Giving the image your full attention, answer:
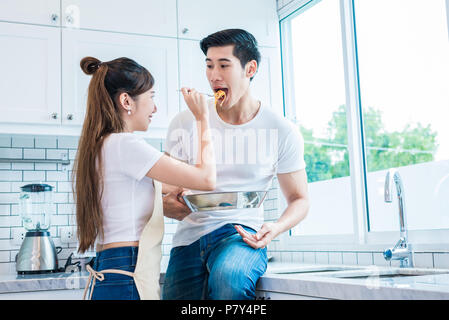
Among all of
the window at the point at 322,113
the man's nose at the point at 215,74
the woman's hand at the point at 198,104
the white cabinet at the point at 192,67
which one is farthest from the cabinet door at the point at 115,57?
the woman's hand at the point at 198,104

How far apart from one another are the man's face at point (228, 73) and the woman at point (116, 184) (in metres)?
0.48

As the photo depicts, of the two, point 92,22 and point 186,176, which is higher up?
point 92,22

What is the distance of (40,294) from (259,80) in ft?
4.84

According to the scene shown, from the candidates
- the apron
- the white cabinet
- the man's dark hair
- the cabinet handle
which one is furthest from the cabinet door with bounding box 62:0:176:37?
the apron

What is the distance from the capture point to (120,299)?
1.46m

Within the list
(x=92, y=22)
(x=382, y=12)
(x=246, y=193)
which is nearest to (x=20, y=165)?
(x=92, y=22)

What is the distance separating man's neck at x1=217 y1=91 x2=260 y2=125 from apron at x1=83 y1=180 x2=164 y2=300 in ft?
1.69

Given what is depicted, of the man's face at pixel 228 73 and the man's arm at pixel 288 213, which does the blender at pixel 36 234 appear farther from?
the man's arm at pixel 288 213

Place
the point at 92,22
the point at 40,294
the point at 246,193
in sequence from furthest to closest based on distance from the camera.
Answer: the point at 92,22 < the point at 40,294 < the point at 246,193

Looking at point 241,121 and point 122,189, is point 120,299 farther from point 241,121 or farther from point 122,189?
point 241,121

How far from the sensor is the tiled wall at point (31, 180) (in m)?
2.59

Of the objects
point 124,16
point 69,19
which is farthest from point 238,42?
point 69,19

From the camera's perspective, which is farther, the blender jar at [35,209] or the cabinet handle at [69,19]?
the blender jar at [35,209]

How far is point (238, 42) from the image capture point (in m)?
2.05
